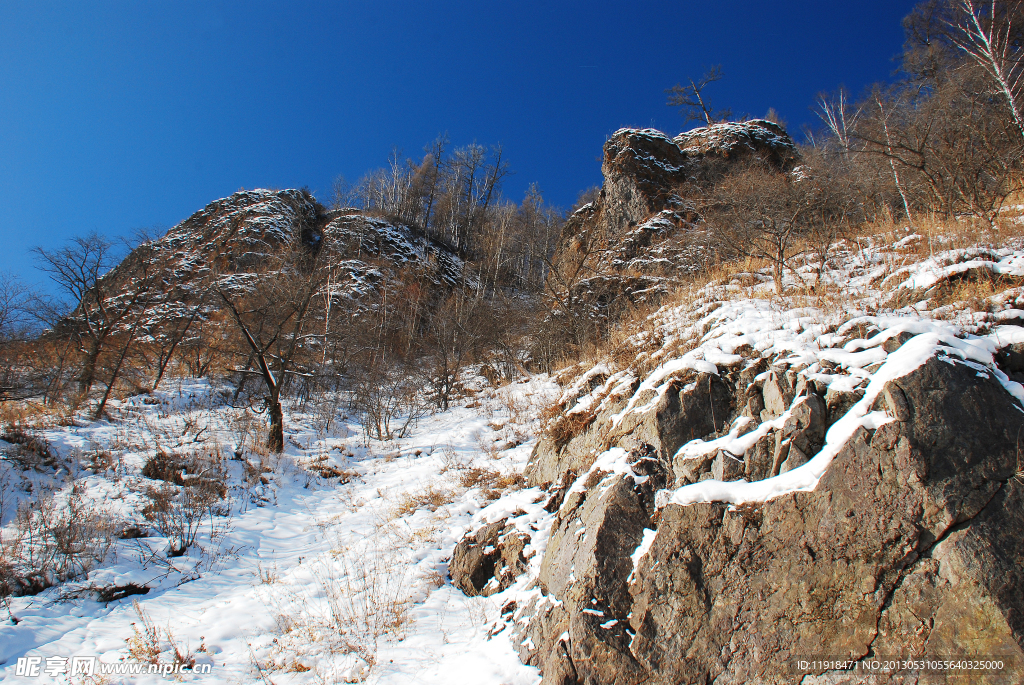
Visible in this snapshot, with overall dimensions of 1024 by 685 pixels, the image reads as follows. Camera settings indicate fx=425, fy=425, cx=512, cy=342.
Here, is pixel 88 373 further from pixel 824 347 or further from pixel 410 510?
pixel 824 347

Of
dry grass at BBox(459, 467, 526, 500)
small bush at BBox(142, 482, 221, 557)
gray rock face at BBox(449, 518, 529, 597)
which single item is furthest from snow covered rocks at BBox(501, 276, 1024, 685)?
small bush at BBox(142, 482, 221, 557)

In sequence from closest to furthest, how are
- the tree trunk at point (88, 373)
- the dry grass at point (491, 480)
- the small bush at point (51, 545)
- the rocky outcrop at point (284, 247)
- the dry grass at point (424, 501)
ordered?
the small bush at point (51, 545) → the dry grass at point (491, 480) → the dry grass at point (424, 501) → the tree trunk at point (88, 373) → the rocky outcrop at point (284, 247)

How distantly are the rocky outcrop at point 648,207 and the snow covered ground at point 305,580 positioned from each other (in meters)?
7.99

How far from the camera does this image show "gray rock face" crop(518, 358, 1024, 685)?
2.62 meters

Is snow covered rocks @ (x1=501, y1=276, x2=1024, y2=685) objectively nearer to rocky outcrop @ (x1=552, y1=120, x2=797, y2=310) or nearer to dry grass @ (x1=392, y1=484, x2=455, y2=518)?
dry grass @ (x1=392, y1=484, x2=455, y2=518)

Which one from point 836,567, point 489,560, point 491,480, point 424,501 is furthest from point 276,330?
point 836,567

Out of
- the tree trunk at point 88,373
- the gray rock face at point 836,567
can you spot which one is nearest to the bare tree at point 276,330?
the tree trunk at point 88,373

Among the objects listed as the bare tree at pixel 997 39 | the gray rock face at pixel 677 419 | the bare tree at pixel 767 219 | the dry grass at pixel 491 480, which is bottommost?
the dry grass at pixel 491 480

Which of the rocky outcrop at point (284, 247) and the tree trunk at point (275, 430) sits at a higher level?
the rocky outcrop at point (284, 247)

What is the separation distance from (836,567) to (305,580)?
18.4 feet

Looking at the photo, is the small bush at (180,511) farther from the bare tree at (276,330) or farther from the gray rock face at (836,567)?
the gray rock face at (836,567)

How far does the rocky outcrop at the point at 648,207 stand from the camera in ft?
49.2

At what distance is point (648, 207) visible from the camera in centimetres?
1789

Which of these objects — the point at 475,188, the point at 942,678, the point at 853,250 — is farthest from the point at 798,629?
the point at 475,188
